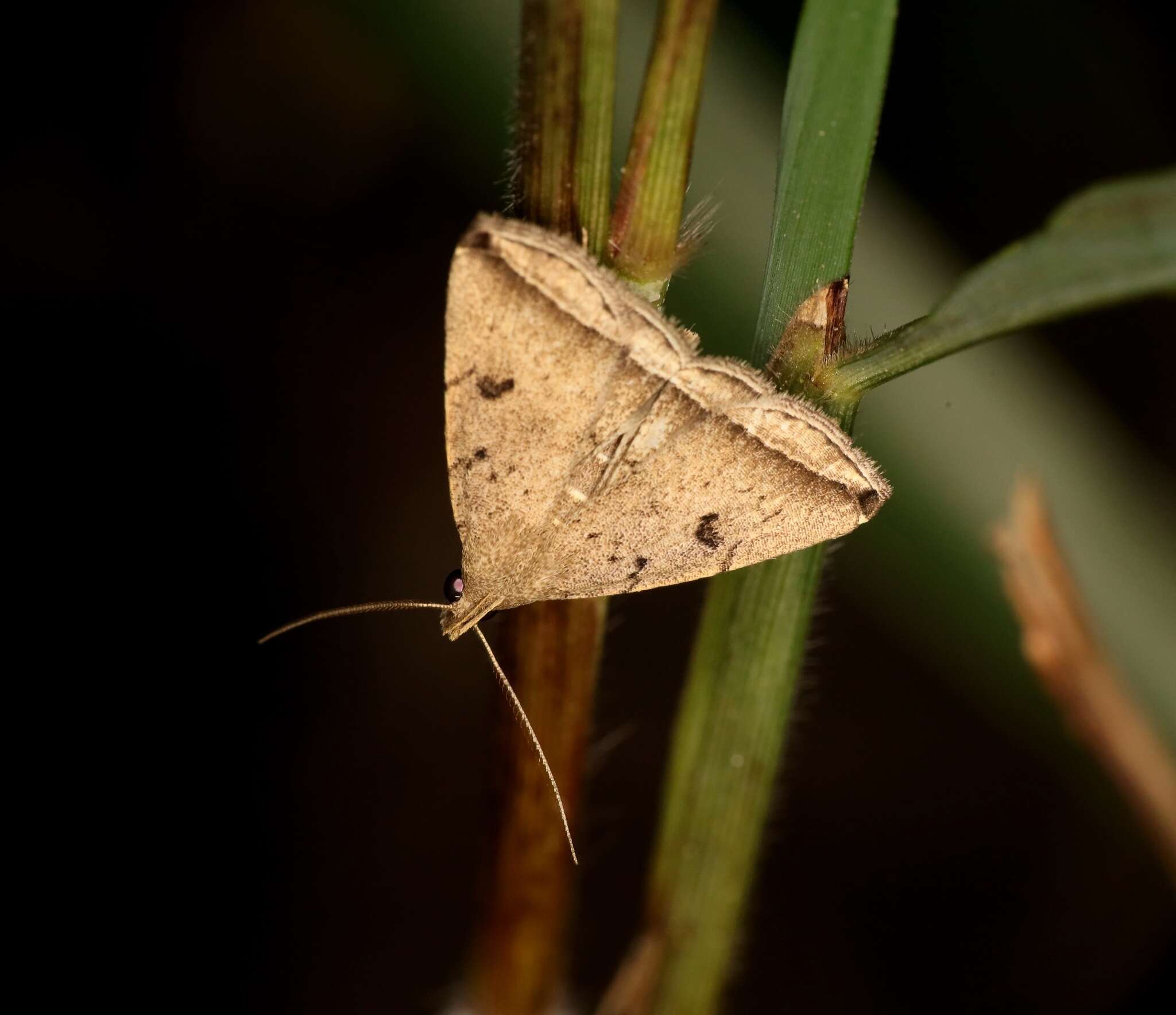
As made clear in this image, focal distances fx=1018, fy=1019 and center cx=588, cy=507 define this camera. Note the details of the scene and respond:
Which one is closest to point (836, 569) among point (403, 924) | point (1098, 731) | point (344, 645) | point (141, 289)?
point (1098, 731)

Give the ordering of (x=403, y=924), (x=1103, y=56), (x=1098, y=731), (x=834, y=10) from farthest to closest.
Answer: (x=403, y=924) < (x=1103, y=56) < (x=1098, y=731) < (x=834, y=10)

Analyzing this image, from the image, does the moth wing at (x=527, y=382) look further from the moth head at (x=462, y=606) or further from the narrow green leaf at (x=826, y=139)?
the narrow green leaf at (x=826, y=139)

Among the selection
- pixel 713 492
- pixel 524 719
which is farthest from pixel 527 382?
pixel 524 719

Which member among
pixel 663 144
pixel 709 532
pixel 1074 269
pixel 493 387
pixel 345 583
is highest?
pixel 663 144

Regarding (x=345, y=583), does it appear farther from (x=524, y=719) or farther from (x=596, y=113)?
(x=596, y=113)

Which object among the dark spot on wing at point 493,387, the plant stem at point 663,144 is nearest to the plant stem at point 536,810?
the dark spot on wing at point 493,387

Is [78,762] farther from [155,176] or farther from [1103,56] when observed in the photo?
[1103,56]
